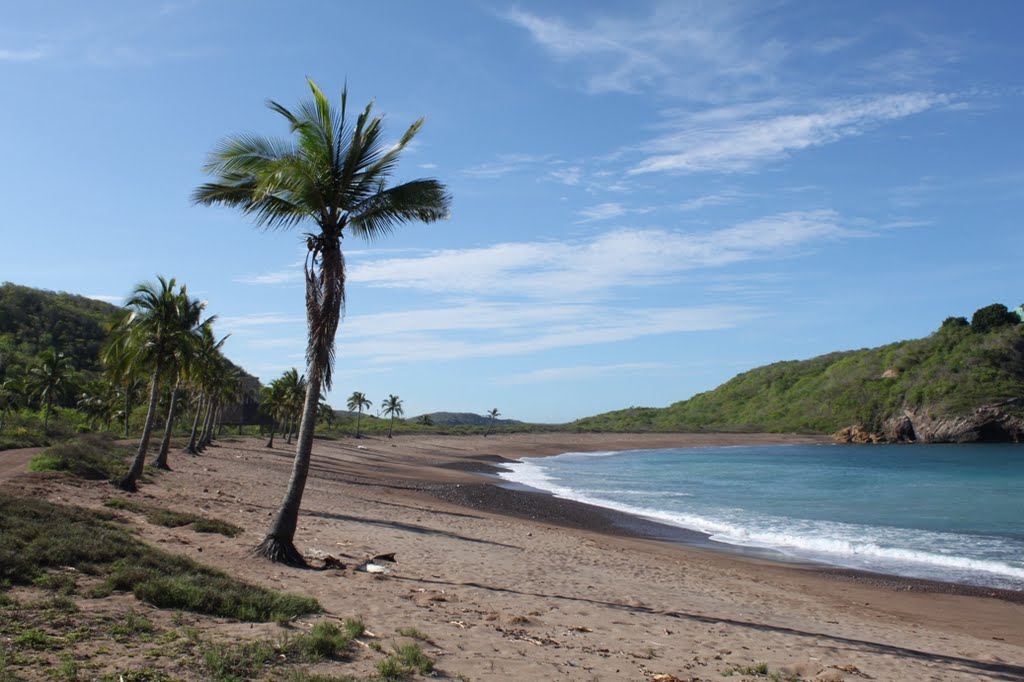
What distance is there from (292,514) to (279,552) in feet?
1.89

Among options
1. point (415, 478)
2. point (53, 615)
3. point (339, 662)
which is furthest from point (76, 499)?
point (415, 478)

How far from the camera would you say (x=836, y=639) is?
10289 millimetres

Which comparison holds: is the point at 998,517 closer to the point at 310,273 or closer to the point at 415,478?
Answer: the point at 415,478

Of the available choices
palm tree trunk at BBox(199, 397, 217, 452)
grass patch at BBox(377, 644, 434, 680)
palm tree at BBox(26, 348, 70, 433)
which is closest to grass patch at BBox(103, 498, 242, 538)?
grass patch at BBox(377, 644, 434, 680)

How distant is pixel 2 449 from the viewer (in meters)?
27.4

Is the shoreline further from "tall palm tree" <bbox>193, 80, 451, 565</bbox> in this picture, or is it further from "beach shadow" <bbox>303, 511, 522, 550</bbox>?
"tall palm tree" <bbox>193, 80, 451, 565</bbox>

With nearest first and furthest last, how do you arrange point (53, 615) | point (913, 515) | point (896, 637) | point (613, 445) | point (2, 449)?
point (53, 615)
point (896, 637)
point (2, 449)
point (913, 515)
point (613, 445)

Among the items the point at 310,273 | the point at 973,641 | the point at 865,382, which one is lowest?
the point at 973,641

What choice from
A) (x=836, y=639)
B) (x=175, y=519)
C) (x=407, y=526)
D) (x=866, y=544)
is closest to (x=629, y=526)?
(x=866, y=544)

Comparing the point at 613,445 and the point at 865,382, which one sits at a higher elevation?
the point at 865,382

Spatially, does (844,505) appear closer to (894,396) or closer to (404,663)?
(404,663)

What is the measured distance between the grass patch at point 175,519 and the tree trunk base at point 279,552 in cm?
187

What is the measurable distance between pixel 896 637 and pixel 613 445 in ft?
284

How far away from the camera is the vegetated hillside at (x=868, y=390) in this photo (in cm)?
9250
